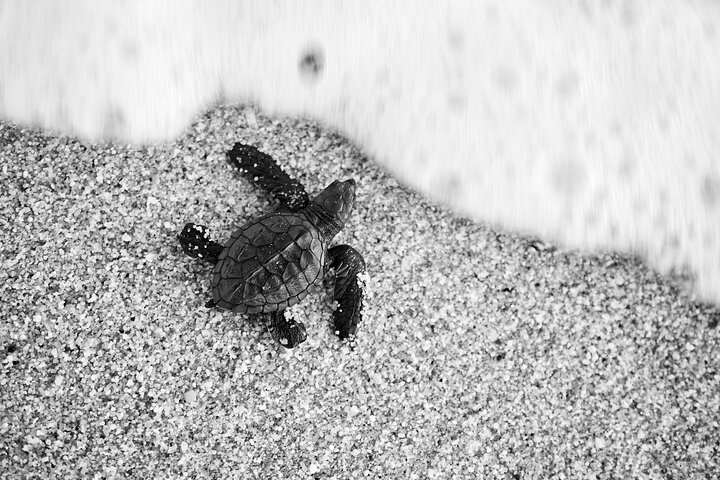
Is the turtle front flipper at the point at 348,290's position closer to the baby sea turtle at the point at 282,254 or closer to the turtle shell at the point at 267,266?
the baby sea turtle at the point at 282,254

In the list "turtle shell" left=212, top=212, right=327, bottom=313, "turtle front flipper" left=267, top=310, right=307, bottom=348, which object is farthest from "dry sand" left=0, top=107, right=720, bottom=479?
"turtle shell" left=212, top=212, right=327, bottom=313

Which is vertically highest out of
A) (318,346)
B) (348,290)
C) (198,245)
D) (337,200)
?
(337,200)

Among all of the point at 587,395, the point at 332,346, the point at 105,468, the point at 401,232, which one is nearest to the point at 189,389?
the point at 105,468

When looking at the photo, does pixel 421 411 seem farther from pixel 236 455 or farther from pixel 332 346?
pixel 236 455

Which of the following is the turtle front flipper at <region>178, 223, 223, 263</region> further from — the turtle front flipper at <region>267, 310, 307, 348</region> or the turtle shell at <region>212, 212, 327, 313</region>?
the turtle front flipper at <region>267, 310, 307, 348</region>

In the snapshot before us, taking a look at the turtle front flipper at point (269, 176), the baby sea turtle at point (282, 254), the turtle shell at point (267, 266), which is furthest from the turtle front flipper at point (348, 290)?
the turtle front flipper at point (269, 176)

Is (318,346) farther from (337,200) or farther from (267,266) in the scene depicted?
(337,200)

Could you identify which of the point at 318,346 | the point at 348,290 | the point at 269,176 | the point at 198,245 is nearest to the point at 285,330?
the point at 318,346
